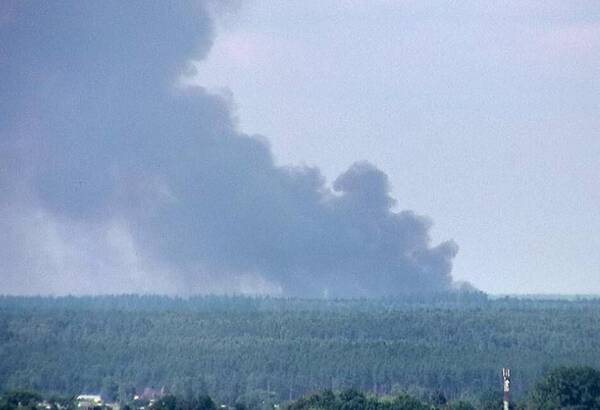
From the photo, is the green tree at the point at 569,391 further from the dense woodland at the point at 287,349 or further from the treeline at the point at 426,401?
the dense woodland at the point at 287,349

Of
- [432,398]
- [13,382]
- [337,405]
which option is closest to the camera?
[337,405]

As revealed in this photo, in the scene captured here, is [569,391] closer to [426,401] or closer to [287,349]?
[426,401]

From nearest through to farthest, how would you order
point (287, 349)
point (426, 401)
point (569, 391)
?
point (569, 391), point (426, 401), point (287, 349)

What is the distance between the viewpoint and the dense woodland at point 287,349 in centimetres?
9450

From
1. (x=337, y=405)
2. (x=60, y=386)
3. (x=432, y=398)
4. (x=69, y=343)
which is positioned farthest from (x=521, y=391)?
(x=69, y=343)

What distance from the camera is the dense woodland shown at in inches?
3720

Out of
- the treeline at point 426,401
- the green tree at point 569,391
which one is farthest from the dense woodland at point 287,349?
the green tree at point 569,391

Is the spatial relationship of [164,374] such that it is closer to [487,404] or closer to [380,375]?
[380,375]

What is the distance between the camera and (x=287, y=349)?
108062 mm

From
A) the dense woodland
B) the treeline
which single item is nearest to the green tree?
the treeline

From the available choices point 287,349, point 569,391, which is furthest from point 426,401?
point 287,349

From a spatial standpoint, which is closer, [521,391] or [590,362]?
[521,391]

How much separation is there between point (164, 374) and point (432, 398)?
70.8 ft

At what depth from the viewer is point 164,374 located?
9969cm
